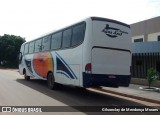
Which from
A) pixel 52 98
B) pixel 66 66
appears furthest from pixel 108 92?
pixel 52 98

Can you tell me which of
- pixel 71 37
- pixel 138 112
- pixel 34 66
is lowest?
pixel 138 112

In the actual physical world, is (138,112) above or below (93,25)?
below

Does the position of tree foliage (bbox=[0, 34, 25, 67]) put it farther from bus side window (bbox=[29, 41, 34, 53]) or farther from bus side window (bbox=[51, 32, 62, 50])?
→ bus side window (bbox=[51, 32, 62, 50])

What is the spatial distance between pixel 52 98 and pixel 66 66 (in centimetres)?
214

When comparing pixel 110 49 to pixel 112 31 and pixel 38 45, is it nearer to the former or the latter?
pixel 112 31

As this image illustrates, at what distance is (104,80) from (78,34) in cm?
240

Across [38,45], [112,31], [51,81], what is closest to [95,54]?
[112,31]

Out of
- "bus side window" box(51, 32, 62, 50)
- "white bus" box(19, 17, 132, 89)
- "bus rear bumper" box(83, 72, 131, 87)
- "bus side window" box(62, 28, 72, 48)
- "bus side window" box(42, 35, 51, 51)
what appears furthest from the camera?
"bus side window" box(42, 35, 51, 51)

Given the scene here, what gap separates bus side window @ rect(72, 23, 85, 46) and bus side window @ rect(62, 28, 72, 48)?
522 mm

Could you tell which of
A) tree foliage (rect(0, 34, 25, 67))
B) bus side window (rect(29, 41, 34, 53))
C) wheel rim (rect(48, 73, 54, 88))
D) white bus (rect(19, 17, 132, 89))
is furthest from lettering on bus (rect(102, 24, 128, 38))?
tree foliage (rect(0, 34, 25, 67))

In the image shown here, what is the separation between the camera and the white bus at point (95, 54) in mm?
11953

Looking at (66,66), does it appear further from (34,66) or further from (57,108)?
(34,66)

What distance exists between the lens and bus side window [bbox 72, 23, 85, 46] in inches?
491

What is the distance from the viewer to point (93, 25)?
1205 centimetres
